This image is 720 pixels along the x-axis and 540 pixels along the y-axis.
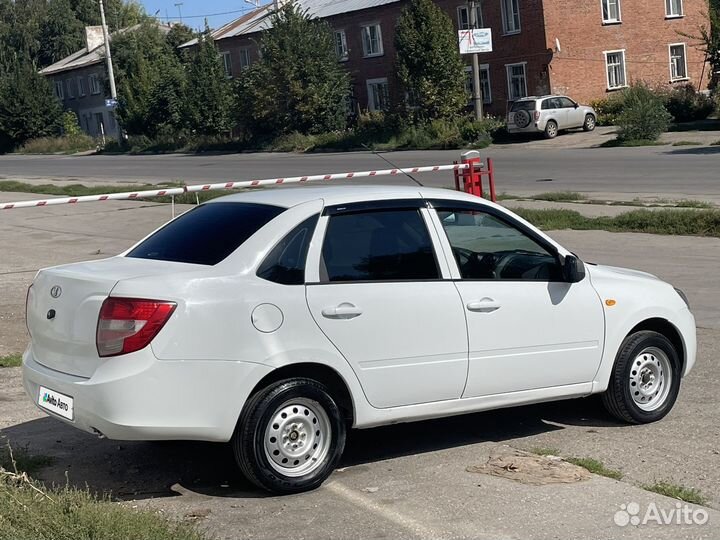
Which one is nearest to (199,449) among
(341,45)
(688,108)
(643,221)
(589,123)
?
(643,221)

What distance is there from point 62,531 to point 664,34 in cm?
5190

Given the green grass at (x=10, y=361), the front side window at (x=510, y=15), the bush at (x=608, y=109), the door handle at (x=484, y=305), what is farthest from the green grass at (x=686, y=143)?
the door handle at (x=484, y=305)

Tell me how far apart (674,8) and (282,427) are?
51.4 meters

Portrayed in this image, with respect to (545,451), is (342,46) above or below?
above

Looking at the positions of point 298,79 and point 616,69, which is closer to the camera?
point 616,69

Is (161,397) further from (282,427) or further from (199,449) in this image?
(199,449)

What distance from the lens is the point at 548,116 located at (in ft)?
140

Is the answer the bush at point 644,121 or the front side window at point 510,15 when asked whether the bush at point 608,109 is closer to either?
the front side window at point 510,15

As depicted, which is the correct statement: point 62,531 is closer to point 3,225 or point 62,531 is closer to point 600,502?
point 600,502

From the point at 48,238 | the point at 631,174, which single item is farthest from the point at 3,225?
the point at 631,174

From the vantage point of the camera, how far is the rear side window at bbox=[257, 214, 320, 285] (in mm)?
5715

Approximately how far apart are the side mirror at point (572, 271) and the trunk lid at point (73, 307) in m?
2.32

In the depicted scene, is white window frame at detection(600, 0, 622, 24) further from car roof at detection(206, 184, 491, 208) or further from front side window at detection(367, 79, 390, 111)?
car roof at detection(206, 184, 491, 208)

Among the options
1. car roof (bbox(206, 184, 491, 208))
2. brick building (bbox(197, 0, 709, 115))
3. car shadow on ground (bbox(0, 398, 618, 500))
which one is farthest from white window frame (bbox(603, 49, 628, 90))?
car roof (bbox(206, 184, 491, 208))
